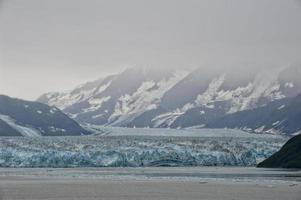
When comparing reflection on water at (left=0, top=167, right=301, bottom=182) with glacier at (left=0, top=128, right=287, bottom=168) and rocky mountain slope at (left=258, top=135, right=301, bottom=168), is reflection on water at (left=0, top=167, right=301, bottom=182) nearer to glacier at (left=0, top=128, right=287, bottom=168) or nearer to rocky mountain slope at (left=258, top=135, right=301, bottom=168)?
rocky mountain slope at (left=258, top=135, right=301, bottom=168)

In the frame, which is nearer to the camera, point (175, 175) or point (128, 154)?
point (175, 175)

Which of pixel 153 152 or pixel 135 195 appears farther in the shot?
pixel 153 152

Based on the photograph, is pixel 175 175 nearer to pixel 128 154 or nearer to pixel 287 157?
pixel 128 154

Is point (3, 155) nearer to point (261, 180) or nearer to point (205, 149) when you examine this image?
point (205, 149)

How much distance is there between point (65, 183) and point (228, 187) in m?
11.3

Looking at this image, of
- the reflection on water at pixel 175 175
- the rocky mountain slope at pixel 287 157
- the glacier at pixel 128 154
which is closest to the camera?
the reflection on water at pixel 175 175

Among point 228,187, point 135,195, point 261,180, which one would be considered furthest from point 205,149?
point 135,195

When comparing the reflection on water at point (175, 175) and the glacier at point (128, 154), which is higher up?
the glacier at point (128, 154)

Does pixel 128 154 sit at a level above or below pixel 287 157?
above

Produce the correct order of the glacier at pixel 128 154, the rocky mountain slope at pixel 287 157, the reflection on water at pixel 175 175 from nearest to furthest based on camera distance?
the reflection on water at pixel 175 175
the rocky mountain slope at pixel 287 157
the glacier at pixel 128 154

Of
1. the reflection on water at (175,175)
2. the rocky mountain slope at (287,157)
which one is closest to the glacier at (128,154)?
the rocky mountain slope at (287,157)

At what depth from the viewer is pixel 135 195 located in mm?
37625

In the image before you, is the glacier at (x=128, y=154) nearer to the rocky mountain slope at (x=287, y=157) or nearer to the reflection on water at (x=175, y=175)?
the rocky mountain slope at (x=287, y=157)

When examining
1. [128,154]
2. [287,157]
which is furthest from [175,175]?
[287,157]
